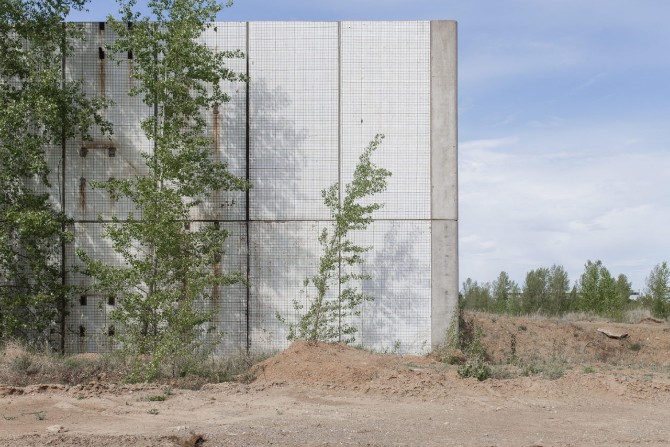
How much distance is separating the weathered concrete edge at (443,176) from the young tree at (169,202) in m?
4.59

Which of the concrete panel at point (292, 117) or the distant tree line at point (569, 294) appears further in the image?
the distant tree line at point (569, 294)

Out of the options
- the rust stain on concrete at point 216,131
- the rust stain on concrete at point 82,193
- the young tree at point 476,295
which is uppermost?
the rust stain on concrete at point 216,131

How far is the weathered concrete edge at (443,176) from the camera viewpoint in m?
17.6

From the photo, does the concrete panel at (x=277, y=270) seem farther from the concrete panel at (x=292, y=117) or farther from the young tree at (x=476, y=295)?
the young tree at (x=476, y=295)

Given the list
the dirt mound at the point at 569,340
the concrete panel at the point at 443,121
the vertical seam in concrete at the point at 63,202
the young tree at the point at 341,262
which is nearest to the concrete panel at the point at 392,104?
the concrete panel at the point at 443,121

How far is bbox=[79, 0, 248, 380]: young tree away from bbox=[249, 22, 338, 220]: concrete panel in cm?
97

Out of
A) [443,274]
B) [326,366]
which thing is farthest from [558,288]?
[326,366]

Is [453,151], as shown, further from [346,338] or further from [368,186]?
[346,338]

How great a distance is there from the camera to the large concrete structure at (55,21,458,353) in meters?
17.6

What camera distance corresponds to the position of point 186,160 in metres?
15.4

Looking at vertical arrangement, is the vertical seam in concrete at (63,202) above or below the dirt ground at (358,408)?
above

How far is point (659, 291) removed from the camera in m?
36.3

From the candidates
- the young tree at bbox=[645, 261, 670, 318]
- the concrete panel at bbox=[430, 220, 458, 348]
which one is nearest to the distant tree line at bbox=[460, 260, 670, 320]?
the young tree at bbox=[645, 261, 670, 318]

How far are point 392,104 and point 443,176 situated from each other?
2.12m
